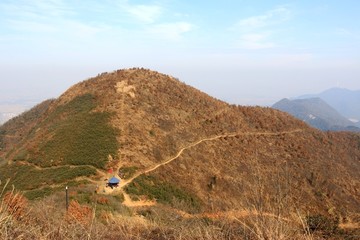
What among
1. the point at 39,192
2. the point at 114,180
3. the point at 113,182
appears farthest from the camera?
the point at 114,180

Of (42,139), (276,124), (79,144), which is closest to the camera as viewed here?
(79,144)

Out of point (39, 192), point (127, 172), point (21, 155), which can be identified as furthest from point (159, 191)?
point (21, 155)

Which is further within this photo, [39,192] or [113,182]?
[113,182]

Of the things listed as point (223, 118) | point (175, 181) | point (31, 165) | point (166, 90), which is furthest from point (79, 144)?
point (223, 118)

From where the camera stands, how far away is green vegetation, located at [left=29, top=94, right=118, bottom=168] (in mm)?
32281

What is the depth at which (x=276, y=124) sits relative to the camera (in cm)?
5403

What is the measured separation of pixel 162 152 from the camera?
36.0m

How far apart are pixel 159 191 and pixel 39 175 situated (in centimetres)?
1044

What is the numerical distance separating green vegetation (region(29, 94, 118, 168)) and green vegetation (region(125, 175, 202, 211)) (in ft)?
13.4

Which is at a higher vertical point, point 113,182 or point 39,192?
point 113,182

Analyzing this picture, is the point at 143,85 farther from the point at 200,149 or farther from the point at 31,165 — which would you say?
the point at 31,165

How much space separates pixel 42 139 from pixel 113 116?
25.9 ft

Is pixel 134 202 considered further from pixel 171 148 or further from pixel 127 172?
pixel 171 148

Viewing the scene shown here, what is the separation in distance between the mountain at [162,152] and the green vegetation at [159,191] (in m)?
0.10
